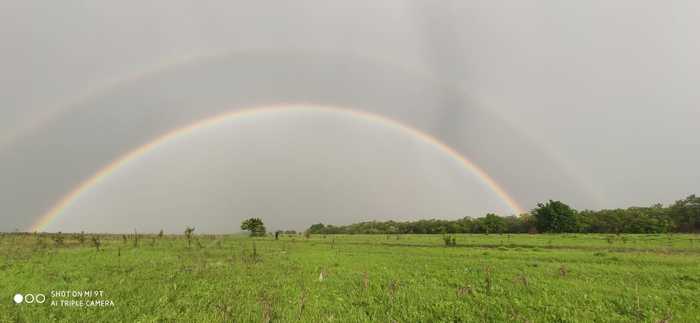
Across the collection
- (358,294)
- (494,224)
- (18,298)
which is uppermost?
(18,298)

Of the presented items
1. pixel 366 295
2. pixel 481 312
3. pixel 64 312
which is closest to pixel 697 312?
pixel 481 312

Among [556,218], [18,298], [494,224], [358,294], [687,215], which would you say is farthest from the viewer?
[494,224]

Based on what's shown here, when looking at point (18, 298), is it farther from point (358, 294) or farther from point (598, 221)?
point (598, 221)

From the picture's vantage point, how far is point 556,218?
101m

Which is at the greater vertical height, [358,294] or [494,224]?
[358,294]

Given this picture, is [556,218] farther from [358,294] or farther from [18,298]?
[18,298]

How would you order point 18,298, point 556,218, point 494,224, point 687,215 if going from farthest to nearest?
point 494,224, point 556,218, point 687,215, point 18,298

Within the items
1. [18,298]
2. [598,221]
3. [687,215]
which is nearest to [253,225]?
[18,298]

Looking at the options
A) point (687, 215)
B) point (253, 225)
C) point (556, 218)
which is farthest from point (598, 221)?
point (253, 225)

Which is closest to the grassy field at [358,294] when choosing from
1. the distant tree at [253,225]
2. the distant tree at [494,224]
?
the distant tree at [253,225]

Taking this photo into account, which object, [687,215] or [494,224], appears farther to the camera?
[494,224]

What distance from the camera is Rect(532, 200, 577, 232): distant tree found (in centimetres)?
10044

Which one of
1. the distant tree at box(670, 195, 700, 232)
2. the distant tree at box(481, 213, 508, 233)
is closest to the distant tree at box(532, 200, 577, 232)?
Result: the distant tree at box(481, 213, 508, 233)

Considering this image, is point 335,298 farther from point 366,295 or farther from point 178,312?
point 178,312
